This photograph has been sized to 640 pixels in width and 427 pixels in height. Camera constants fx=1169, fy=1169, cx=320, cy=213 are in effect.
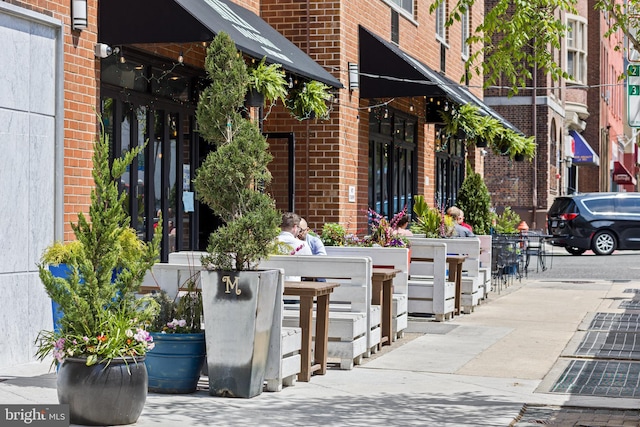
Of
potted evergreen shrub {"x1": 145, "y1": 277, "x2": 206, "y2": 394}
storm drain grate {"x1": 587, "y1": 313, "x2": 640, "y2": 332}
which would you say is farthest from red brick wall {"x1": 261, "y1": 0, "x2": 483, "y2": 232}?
potted evergreen shrub {"x1": 145, "y1": 277, "x2": 206, "y2": 394}

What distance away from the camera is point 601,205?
32.5 meters

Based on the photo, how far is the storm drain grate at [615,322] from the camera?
1409 centimetres

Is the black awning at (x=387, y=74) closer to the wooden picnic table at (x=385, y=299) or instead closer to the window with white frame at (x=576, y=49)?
the wooden picnic table at (x=385, y=299)

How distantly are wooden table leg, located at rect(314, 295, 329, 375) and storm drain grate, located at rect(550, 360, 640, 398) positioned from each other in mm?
1924

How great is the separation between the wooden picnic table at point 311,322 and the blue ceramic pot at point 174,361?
0.95 m

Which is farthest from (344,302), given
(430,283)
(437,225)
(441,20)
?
(441,20)

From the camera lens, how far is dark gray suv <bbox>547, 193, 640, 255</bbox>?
1275 inches

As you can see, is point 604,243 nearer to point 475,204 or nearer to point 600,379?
point 475,204

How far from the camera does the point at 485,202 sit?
22.0 m

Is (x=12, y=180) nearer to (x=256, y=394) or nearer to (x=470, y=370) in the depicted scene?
(x=256, y=394)

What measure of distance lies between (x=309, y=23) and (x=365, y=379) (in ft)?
27.1

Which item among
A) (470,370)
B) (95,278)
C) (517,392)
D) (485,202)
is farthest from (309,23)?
(95,278)

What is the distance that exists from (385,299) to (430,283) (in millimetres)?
2728

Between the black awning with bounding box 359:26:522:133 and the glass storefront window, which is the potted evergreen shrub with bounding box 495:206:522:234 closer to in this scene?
the glass storefront window
